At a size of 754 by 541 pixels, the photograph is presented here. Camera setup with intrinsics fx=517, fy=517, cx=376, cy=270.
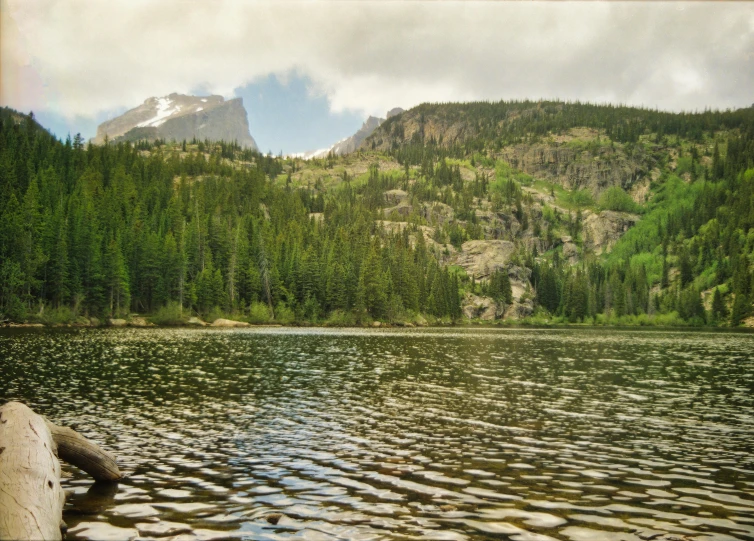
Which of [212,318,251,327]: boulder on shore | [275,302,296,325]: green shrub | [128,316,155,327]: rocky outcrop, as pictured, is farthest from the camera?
[275,302,296,325]: green shrub

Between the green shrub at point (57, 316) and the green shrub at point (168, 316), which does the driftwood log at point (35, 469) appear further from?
the green shrub at point (168, 316)

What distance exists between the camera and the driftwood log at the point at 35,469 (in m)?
8.80

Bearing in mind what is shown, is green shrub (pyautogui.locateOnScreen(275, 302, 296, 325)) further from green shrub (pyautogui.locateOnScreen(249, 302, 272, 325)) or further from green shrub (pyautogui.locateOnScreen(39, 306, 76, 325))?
green shrub (pyautogui.locateOnScreen(39, 306, 76, 325))

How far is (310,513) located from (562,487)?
6710mm

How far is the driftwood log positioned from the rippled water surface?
2.37 feet

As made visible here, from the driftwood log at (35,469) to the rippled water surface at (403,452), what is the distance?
2.37 feet

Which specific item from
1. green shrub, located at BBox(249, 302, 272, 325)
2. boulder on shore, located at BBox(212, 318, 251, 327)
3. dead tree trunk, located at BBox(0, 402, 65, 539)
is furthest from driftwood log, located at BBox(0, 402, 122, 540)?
green shrub, located at BBox(249, 302, 272, 325)

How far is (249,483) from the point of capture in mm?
13852

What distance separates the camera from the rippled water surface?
11.2m

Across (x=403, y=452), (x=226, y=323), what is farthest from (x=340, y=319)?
(x=403, y=452)

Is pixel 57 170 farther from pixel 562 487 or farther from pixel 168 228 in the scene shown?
pixel 562 487

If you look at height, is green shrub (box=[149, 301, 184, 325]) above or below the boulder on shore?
above

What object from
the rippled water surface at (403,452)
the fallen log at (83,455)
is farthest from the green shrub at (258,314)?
the fallen log at (83,455)

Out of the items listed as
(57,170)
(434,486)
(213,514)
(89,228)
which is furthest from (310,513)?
(57,170)
